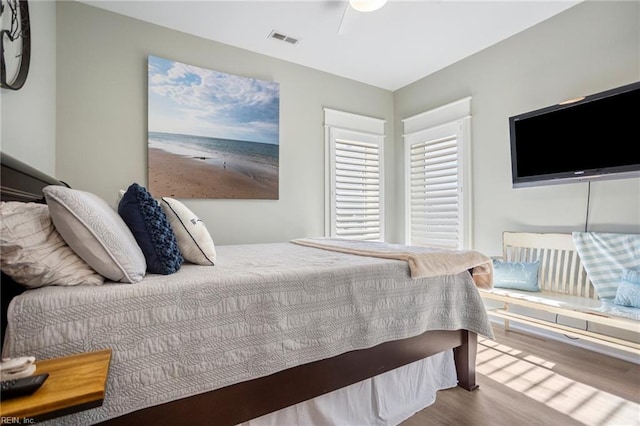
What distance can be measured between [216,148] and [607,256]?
11.1 feet

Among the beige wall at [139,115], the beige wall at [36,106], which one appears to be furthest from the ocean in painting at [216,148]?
the beige wall at [36,106]

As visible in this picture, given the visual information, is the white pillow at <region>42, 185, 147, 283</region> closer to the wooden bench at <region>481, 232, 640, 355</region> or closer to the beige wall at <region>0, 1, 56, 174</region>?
the beige wall at <region>0, 1, 56, 174</region>

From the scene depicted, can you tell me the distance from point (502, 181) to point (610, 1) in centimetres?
157

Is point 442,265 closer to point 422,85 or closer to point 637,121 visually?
point 637,121

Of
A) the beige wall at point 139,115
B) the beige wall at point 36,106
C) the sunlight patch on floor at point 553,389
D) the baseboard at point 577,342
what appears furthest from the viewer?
the beige wall at point 139,115

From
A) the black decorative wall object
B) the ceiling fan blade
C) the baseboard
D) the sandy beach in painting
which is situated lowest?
the baseboard

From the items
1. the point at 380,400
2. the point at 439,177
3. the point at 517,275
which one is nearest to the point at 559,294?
the point at 517,275

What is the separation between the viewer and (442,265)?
184 centimetres

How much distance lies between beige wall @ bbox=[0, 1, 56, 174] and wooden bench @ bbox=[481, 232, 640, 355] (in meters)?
3.19

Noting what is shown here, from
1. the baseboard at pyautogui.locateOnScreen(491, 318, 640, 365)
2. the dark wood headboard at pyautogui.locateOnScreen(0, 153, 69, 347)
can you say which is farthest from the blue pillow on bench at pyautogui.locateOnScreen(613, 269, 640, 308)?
the dark wood headboard at pyautogui.locateOnScreen(0, 153, 69, 347)

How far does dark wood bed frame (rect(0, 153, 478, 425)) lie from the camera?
3.66ft

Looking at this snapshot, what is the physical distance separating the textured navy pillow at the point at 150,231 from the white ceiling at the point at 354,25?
1.97 metres

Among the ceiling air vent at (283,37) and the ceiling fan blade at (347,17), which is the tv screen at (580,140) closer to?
the ceiling fan blade at (347,17)

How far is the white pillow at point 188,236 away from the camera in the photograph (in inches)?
63.9
